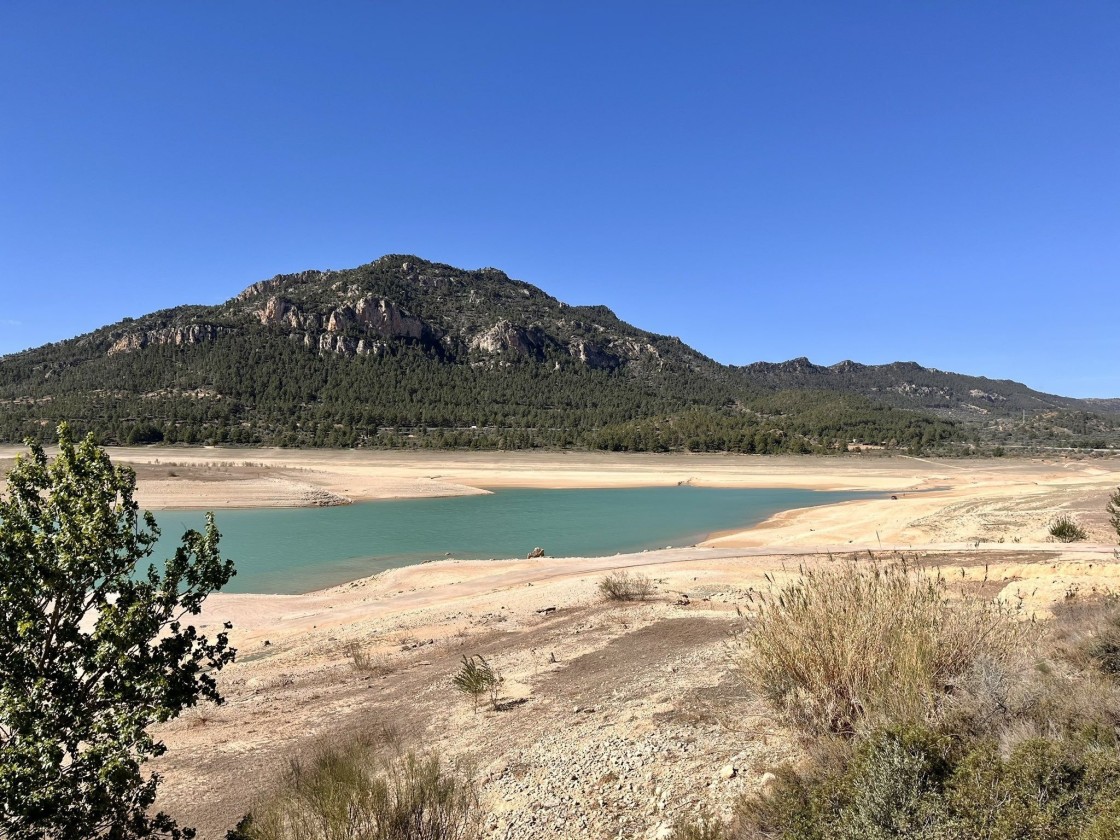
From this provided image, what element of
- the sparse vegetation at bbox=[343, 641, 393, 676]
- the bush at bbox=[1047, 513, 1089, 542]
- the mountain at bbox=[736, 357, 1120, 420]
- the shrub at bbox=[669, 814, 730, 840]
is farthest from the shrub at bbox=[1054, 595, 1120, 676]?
the mountain at bbox=[736, 357, 1120, 420]

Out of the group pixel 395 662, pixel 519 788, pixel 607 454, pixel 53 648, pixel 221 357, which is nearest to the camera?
pixel 53 648

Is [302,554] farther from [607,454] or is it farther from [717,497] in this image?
[607,454]

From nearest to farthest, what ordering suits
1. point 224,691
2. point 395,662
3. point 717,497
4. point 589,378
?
point 224,691 < point 395,662 < point 717,497 < point 589,378

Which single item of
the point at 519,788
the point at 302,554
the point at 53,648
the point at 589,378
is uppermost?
the point at 589,378

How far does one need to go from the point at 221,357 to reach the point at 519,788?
115997mm

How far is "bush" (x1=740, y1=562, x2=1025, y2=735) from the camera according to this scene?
4.30 meters

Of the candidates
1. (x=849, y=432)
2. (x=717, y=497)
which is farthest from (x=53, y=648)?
(x=849, y=432)

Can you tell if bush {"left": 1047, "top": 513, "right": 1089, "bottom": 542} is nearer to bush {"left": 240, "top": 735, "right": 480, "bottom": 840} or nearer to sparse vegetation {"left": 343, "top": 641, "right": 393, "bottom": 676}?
sparse vegetation {"left": 343, "top": 641, "right": 393, "bottom": 676}

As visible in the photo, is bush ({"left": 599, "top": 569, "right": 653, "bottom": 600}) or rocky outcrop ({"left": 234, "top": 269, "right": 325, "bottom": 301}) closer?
bush ({"left": 599, "top": 569, "right": 653, "bottom": 600})

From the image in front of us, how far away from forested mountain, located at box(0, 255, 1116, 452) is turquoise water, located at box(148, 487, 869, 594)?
129 ft

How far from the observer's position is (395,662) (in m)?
9.80

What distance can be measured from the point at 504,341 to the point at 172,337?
61.2 m

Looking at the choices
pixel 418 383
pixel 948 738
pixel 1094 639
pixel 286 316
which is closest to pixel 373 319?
pixel 286 316

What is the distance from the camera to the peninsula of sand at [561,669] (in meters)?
4.77
